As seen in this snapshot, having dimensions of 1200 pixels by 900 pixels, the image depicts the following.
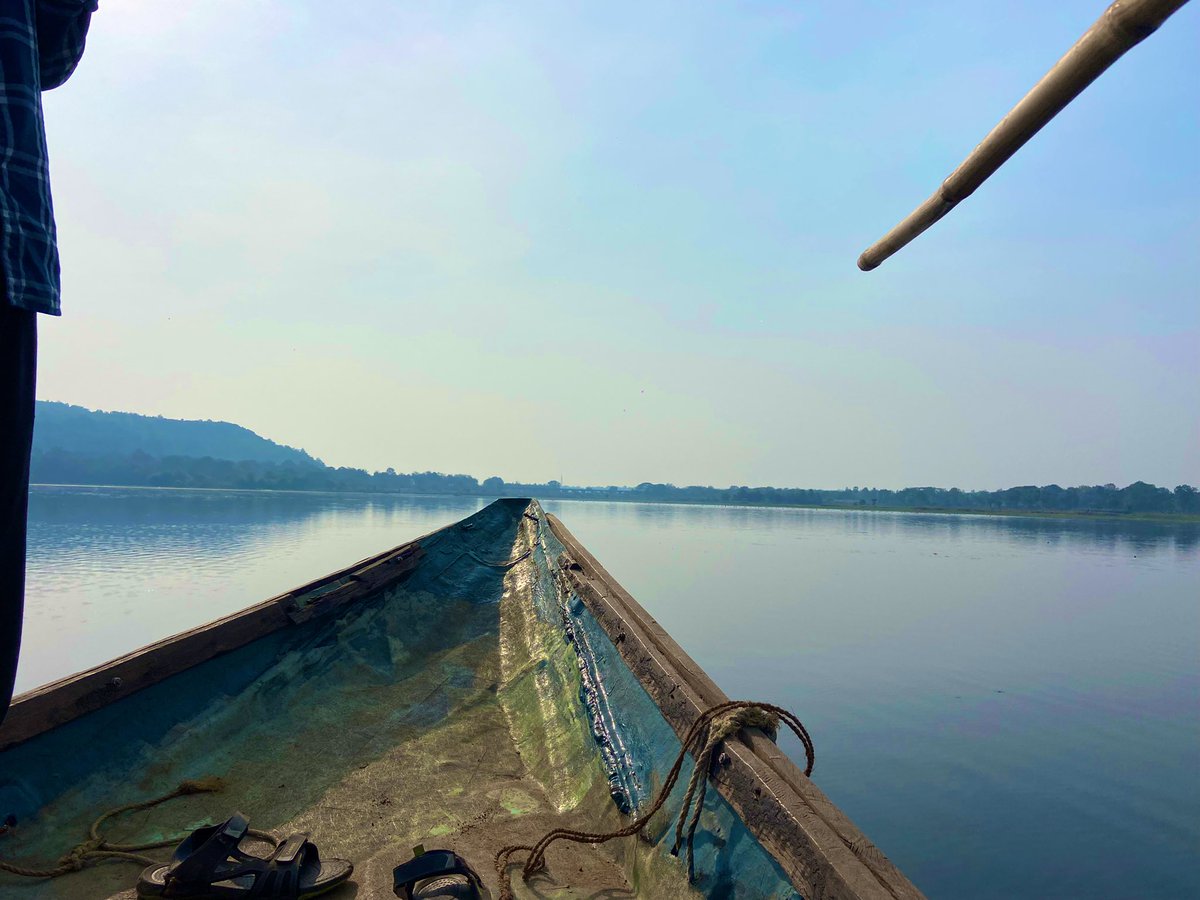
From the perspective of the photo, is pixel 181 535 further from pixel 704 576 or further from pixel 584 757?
pixel 584 757

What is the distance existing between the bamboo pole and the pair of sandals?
2230mm

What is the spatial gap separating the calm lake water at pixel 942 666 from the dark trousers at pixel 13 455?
5.94m

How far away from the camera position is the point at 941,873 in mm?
5406

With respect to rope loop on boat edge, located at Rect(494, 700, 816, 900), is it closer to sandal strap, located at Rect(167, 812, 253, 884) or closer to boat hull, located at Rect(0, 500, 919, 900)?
boat hull, located at Rect(0, 500, 919, 900)

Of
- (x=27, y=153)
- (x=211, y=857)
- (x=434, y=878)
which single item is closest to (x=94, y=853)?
(x=211, y=857)

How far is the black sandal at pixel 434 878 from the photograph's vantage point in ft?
6.72

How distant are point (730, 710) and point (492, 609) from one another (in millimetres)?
4027

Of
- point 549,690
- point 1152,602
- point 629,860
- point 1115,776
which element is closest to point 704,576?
point 1152,602

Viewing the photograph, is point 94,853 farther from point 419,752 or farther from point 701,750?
point 701,750

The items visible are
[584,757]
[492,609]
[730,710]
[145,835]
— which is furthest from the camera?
[492,609]

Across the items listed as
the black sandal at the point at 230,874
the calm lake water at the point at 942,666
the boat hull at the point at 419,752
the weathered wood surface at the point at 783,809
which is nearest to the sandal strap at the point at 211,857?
the black sandal at the point at 230,874

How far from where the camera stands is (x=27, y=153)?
4.51 feet

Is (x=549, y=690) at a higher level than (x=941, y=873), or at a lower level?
higher

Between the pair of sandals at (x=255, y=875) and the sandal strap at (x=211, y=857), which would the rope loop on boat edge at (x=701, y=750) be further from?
the sandal strap at (x=211, y=857)
